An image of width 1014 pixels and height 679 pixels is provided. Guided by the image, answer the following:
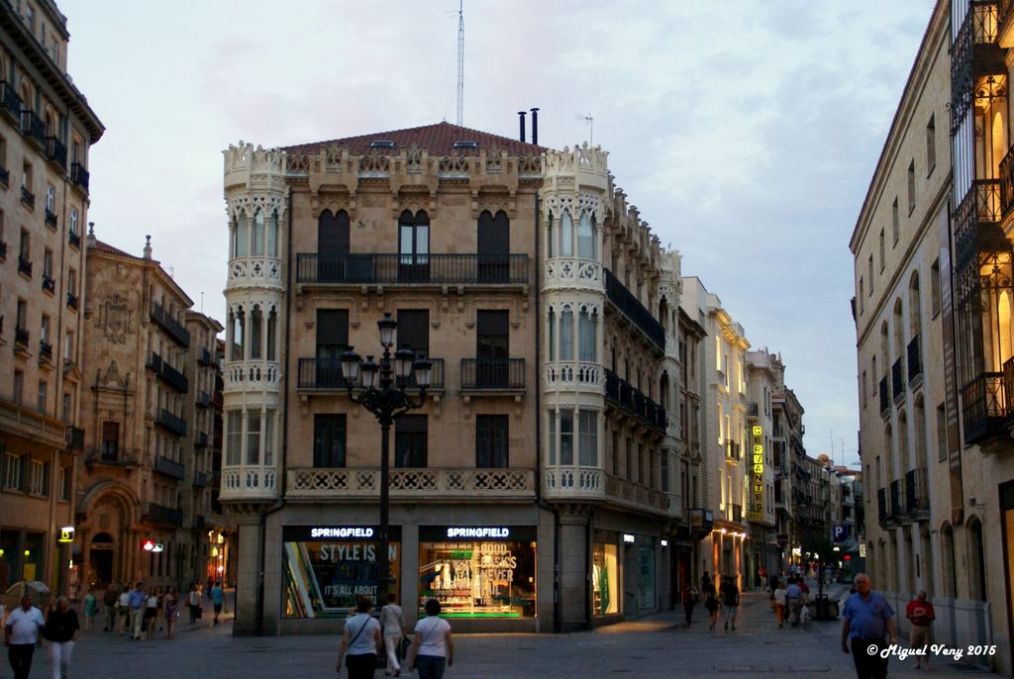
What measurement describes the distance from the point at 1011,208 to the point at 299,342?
80.9ft

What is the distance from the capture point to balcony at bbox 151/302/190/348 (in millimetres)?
76125

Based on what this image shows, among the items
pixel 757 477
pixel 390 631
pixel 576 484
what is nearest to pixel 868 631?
pixel 390 631

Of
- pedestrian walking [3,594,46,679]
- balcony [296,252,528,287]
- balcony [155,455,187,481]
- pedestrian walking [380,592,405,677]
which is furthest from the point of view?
balcony [155,455,187,481]

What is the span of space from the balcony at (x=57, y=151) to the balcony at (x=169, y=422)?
92.1 feet

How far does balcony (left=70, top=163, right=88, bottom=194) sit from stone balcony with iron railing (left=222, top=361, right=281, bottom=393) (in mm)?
15743

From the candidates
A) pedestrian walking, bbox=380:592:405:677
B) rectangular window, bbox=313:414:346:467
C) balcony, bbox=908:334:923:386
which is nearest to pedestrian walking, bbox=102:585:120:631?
rectangular window, bbox=313:414:346:467

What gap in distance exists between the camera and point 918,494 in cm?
3200

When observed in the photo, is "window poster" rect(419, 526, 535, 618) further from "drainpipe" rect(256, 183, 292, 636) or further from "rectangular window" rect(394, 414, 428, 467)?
"drainpipe" rect(256, 183, 292, 636)

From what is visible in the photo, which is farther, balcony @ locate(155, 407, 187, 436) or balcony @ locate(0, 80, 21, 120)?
balcony @ locate(155, 407, 187, 436)

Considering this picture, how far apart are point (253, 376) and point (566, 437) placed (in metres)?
9.85

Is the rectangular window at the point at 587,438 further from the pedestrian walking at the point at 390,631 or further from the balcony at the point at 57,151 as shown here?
the balcony at the point at 57,151

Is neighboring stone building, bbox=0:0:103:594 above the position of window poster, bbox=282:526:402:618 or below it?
above

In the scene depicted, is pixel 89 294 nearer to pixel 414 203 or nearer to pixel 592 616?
pixel 414 203

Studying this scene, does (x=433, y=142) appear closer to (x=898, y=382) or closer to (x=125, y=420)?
(x=898, y=382)
